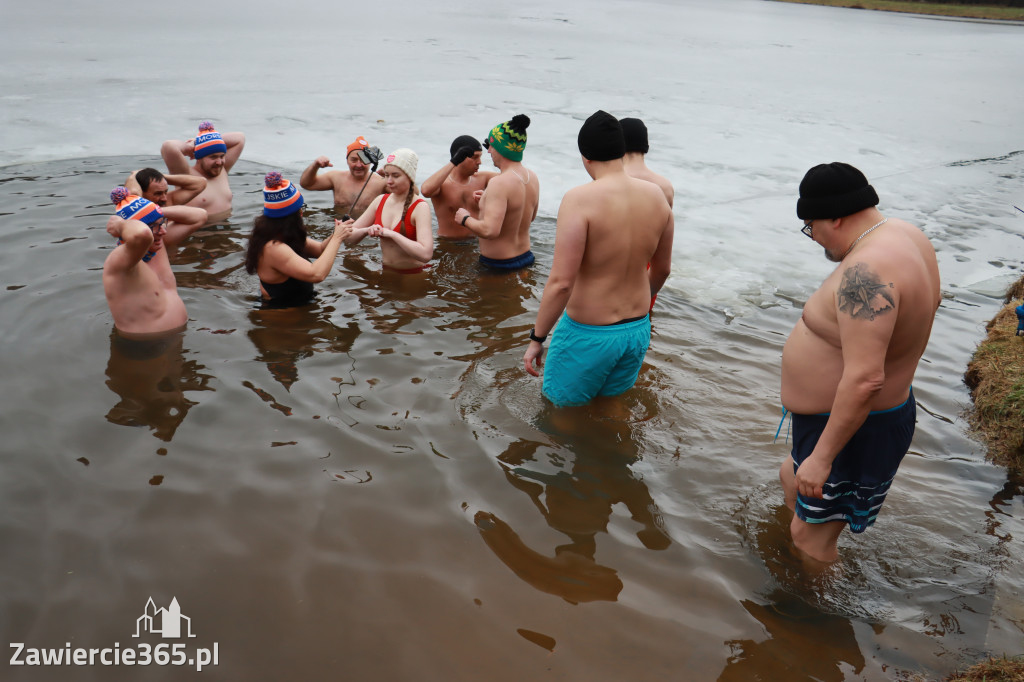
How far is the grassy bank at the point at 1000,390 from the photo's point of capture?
14.3 feet

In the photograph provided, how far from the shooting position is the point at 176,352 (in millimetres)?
5008

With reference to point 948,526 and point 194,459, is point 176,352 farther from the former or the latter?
point 948,526

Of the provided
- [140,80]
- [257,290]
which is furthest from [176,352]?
[140,80]

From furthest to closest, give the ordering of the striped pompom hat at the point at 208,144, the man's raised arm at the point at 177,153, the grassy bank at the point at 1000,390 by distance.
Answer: the man's raised arm at the point at 177,153 < the striped pompom hat at the point at 208,144 < the grassy bank at the point at 1000,390

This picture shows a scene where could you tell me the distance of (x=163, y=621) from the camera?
2836 millimetres

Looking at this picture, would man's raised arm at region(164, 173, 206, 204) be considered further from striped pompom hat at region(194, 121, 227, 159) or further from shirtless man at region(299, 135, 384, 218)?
shirtless man at region(299, 135, 384, 218)

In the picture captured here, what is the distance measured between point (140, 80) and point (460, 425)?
503 inches

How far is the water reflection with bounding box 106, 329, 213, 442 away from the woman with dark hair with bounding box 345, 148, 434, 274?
1787 mm

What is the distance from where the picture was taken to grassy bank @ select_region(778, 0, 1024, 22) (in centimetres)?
3984

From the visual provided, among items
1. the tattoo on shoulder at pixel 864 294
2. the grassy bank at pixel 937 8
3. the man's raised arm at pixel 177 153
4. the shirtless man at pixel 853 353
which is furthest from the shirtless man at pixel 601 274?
the grassy bank at pixel 937 8

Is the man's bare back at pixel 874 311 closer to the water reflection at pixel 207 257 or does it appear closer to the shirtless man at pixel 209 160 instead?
→ the water reflection at pixel 207 257

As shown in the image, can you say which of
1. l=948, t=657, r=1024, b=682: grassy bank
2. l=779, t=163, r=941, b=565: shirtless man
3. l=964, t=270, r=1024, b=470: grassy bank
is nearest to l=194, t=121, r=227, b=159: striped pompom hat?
l=779, t=163, r=941, b=565: shirtless man

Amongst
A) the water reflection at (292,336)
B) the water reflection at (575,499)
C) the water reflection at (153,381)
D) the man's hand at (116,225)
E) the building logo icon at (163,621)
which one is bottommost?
the building logo icon at (163,621)

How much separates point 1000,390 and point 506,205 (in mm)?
3980
